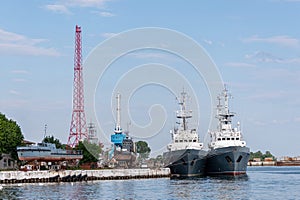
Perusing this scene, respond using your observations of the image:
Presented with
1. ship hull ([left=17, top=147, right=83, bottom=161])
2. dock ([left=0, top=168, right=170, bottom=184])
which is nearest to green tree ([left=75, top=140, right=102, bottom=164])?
ship hull ([left=17, top=147, right=83, bottom=161])

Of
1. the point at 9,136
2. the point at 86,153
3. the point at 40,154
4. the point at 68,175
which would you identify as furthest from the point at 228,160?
the point at 9,136

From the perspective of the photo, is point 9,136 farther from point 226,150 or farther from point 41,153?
point 226,150

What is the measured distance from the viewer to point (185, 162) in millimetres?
166750

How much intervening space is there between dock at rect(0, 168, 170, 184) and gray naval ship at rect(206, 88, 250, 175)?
20762mm

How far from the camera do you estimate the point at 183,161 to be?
166875 mm

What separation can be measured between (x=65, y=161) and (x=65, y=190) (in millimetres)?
67932

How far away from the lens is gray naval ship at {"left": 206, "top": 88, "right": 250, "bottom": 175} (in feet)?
548

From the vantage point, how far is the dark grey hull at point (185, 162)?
165875mm

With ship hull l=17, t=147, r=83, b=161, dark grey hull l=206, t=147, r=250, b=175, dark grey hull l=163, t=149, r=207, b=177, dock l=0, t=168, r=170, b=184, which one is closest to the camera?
dock l=0, t=168, r=170, b=184

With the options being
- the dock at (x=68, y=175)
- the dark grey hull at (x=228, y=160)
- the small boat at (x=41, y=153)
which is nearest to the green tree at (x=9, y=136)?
the small boat at (x=41, y=153)

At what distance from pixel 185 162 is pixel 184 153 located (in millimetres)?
2941

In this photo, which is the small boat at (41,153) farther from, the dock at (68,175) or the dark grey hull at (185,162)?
the dark grey hull at (185,162)

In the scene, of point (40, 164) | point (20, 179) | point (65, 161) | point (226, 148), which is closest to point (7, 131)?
point (40, 164)

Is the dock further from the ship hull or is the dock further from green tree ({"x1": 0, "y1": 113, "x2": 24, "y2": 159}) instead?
green tree ({"x1": 0, "y1": 113, "x2": 24, "y2": 159})
